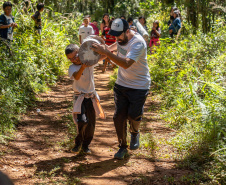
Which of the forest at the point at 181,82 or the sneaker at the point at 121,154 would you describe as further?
the sneaker at the point at 121,154

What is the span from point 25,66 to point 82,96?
3.38 metres

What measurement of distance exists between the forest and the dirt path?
0.19 m

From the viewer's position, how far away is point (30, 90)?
7898 millimetres

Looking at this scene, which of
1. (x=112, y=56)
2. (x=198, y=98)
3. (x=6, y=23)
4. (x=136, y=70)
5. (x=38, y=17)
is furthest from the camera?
(x=38, y=17)

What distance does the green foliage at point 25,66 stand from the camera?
610 cm

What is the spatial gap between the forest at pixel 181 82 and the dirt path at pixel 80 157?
0.62 ft

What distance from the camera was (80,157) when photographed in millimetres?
4910

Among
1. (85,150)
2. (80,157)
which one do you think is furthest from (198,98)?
(80,157)

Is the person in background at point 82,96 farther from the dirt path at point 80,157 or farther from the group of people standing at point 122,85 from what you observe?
the dirt path at point 80,157

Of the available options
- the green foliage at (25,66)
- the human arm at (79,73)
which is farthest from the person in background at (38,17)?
the human arm at (79,73)

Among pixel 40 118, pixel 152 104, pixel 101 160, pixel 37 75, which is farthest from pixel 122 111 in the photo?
pixel 37 75

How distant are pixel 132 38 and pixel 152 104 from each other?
379cm

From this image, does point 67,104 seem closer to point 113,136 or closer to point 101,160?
point 113,136

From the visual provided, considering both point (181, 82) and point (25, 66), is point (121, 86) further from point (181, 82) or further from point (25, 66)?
point (25, 66)
